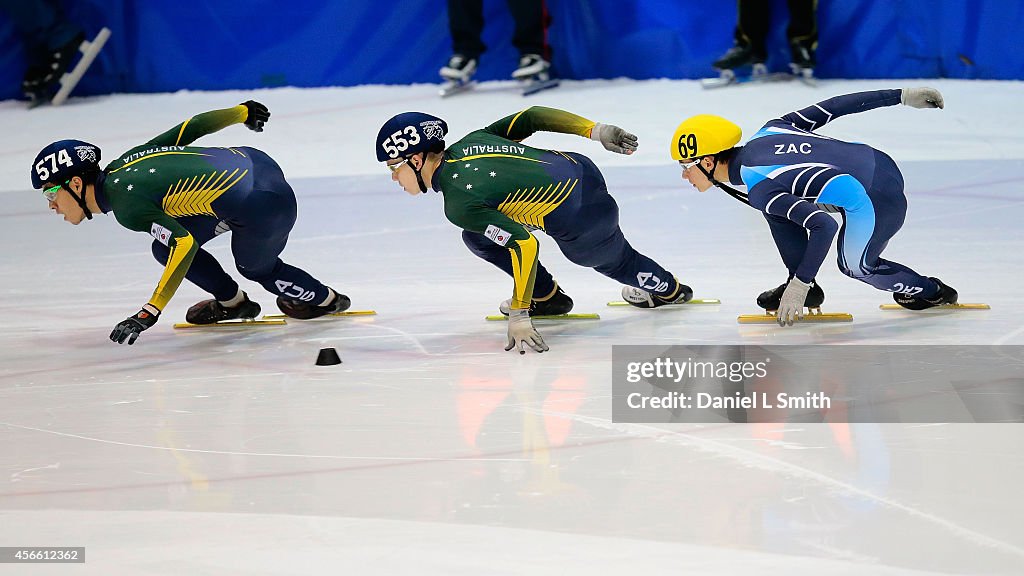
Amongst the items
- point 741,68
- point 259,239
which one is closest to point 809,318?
point 259,239

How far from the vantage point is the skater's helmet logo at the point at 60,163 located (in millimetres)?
5188

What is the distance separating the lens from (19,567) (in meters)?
3.20

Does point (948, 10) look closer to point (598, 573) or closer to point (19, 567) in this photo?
point (598, 573)

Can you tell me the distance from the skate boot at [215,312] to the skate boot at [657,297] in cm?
192

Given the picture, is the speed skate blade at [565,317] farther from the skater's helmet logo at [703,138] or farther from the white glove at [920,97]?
the white glove at [920,97]

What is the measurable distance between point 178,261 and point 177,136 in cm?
85

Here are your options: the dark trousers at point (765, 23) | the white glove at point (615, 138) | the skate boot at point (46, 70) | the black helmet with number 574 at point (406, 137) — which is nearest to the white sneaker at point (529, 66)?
the dark trousers at point (765, 23)

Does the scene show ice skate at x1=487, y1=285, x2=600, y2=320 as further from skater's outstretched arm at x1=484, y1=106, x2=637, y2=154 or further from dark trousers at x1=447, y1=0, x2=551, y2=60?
dark trousers at x1=447, y1=0, x2=551, y2=60

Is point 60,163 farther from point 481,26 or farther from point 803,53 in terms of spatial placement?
point 803,53

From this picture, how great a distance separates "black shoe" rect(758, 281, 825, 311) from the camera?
17.7 feet

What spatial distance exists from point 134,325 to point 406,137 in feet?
4.64

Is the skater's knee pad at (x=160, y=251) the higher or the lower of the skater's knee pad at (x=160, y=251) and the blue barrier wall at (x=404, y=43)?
the higher

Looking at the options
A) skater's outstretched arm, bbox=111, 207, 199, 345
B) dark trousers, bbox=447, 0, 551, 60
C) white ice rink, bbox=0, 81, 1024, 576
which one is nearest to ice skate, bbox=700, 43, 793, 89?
dark trousers, bbox=447, 0, 551, 60

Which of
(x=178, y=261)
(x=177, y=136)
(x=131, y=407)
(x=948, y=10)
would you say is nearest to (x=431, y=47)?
(x=948, y=10)
